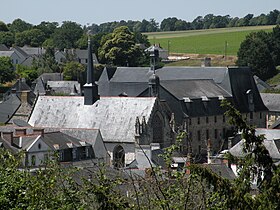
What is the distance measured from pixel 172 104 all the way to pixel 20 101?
14401mm

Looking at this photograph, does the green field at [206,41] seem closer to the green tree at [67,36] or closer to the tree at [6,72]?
the green tree at [67,36]

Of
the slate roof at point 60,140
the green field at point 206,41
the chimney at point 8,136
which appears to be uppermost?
the chimney at point 8,136

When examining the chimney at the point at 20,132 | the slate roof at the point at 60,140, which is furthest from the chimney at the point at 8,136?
the chimney at the point at 20,132

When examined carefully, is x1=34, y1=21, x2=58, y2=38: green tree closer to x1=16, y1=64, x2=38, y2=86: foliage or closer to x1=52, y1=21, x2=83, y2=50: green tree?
x1=52, y1=21, x2=83, y2=50: green tree

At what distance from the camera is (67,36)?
471 feet

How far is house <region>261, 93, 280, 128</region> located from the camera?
3083 inches

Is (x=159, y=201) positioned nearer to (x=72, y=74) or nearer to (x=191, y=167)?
(x=191, y=167)

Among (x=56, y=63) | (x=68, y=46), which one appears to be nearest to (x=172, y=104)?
(x=56, y=63)

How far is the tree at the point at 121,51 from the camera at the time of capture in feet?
376

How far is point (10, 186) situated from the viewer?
2230 cm

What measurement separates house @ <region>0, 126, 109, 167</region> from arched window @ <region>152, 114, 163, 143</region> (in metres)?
4.54

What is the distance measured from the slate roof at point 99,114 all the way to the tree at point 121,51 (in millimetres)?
50335

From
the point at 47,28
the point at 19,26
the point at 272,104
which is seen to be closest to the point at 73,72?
the point at 272,104

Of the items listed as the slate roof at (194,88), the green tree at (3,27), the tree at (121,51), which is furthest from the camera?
the green tree at (3,27)
